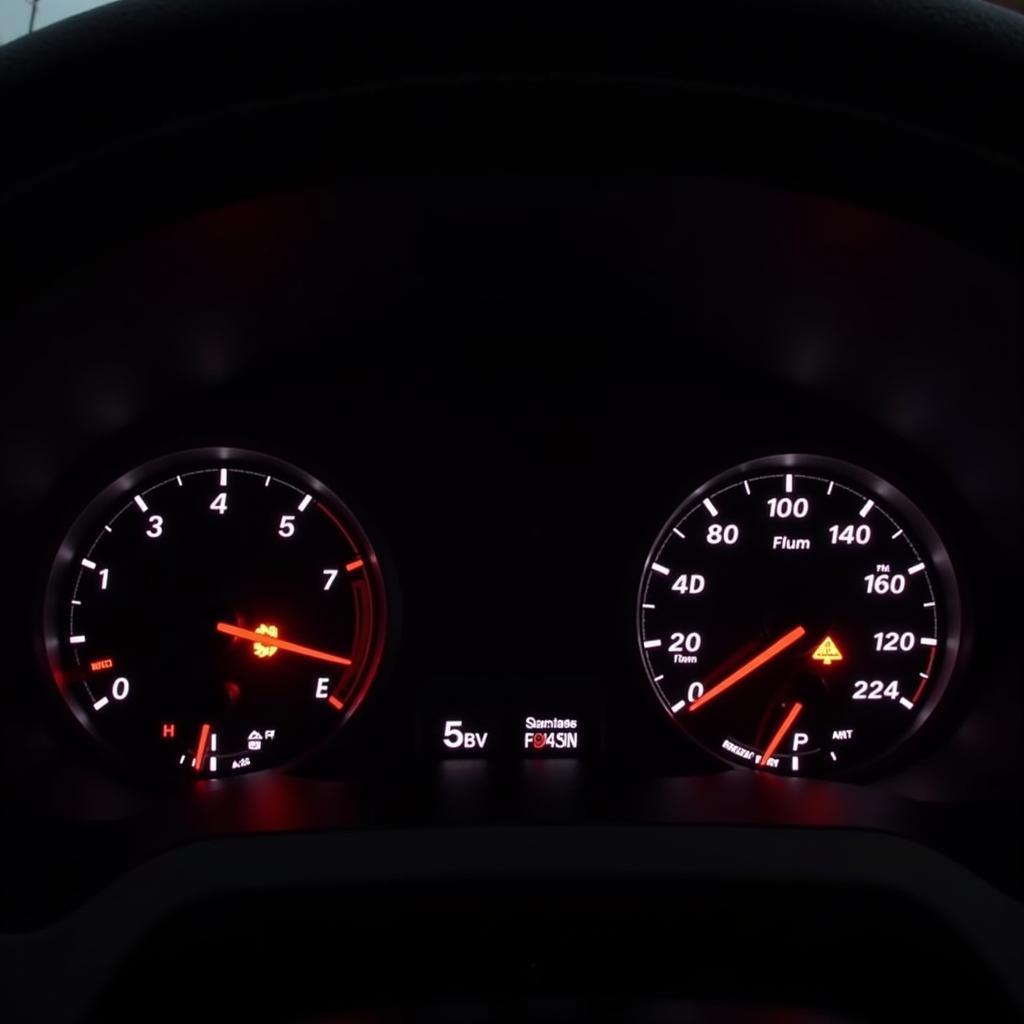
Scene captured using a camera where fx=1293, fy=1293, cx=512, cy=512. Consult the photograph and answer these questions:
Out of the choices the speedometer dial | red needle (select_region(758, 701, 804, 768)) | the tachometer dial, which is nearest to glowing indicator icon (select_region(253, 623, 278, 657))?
the tachometer dial

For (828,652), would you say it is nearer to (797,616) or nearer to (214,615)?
(797,616)

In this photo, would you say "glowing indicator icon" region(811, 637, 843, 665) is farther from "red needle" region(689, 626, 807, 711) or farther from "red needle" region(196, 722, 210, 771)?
"red needle" region(196, 722, 210, 771)

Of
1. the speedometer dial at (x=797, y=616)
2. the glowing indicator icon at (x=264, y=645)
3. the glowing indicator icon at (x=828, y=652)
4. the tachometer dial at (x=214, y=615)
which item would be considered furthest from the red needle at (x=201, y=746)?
the glowing indicator icon at (x=828, y=652)

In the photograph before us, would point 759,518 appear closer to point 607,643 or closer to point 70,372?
point 607,643

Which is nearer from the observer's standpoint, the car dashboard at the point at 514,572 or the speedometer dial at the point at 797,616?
the car dashboard at the point at 514,572

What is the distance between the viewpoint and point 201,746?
8.55 ft

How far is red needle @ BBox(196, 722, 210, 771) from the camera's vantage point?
260 centimetres

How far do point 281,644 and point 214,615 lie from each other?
0.15 metres

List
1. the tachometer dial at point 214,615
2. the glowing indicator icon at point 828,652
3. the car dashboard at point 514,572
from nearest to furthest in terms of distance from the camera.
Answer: the car dashboard at point 514,572 → the tachometer dial at point 214,615 → the glowing indicator icon at point 828,652

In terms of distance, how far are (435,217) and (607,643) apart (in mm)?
1054

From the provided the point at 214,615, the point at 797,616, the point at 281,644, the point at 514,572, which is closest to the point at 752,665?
the point at 797,616

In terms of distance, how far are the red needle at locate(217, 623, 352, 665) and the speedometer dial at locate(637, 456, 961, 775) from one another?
2.09 ft

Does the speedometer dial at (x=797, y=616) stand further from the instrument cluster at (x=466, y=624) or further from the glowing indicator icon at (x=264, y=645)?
the glowing indicator icon at (x=264, y=645)

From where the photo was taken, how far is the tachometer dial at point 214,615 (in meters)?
2.60
